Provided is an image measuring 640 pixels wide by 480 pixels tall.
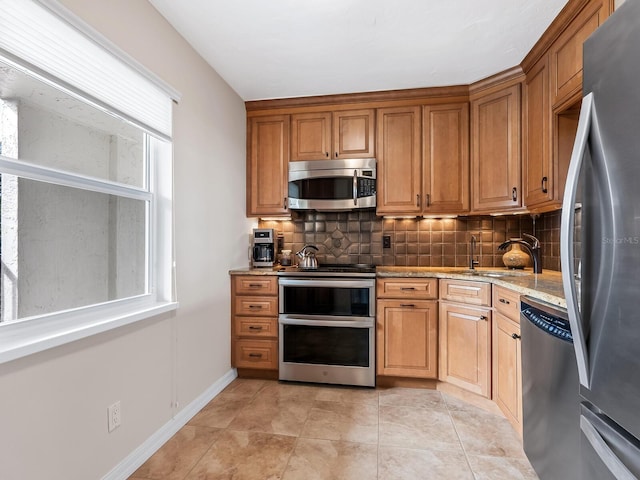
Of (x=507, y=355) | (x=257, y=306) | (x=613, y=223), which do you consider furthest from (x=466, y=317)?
(x=613, y=223)

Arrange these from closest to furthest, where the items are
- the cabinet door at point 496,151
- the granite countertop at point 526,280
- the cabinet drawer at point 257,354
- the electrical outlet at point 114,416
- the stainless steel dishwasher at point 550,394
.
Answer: the stainless steel dishwasher at point 550,394
the granite countertop at point 526,280
the electrical outlet at point 114,416
the cabinet door at point 496,151
the cabinet drawer at point 257,354

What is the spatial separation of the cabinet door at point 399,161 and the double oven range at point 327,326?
0.72m

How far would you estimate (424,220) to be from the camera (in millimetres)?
3277

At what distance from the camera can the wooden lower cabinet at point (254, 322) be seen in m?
2.88

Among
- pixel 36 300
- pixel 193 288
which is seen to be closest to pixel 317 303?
pixel 193 288

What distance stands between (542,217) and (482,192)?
0.58 meters

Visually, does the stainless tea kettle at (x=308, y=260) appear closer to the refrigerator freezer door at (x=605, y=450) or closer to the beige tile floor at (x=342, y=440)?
the beige tile floor at (x=342, y=440)

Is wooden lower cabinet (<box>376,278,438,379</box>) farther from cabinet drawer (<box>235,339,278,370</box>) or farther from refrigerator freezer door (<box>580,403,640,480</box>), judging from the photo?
refrigerator freezer door (<box>580,403,640,480</box>)

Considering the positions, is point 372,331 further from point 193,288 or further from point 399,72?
point 399,72

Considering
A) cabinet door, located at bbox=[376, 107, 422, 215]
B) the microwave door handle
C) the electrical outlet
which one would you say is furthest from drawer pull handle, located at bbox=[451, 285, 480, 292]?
the electrical outlet

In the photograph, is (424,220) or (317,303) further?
(424,220)

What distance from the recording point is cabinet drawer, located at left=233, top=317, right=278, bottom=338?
9.47 ft

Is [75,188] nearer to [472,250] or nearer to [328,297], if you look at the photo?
[328,297]

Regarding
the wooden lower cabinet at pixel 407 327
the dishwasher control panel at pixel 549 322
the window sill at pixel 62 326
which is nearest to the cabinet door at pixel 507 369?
the dishwasher control panel at pixel 549 322
